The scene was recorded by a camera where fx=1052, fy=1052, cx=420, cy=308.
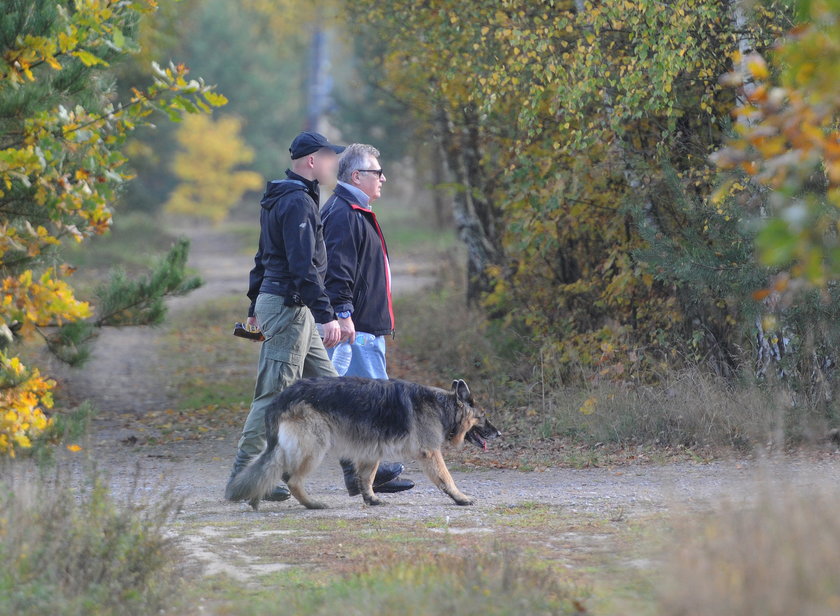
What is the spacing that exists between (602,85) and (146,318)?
484 centimetres

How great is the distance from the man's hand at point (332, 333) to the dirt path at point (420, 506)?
3.85 ft

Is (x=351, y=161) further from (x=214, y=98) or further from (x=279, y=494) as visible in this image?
(x=279, y=494)

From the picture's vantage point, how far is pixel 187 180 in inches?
1799

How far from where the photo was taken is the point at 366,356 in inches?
309

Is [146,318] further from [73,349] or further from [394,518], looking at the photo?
[394,518]

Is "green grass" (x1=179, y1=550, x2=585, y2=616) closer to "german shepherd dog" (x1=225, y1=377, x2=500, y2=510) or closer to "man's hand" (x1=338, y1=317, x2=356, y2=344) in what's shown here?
"german shepherd dog" (x1=225, y1=377, x2=500, y2=510)

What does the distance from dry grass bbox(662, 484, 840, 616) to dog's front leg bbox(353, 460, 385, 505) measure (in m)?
3.60

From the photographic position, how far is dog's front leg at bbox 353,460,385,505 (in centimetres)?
752

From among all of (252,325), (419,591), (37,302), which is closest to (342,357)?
(252,325)

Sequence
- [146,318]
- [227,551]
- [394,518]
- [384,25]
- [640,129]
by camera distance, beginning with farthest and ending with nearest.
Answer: [384,25]
[640,129]
[146,318]
[394,518]
[227,551]

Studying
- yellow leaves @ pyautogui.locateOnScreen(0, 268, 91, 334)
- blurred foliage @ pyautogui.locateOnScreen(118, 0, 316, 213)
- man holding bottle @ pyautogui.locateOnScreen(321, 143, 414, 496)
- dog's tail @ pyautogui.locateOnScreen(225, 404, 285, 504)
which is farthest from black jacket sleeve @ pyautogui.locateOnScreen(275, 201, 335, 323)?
blurred foliage @ pyautogui.locateOnScreen(118, 0, 316, 213)

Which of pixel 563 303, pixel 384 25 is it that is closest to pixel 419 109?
pixel 384 25

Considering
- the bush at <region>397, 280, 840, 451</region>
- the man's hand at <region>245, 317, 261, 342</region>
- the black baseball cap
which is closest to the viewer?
the black baseball cap

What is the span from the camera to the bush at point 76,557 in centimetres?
470
